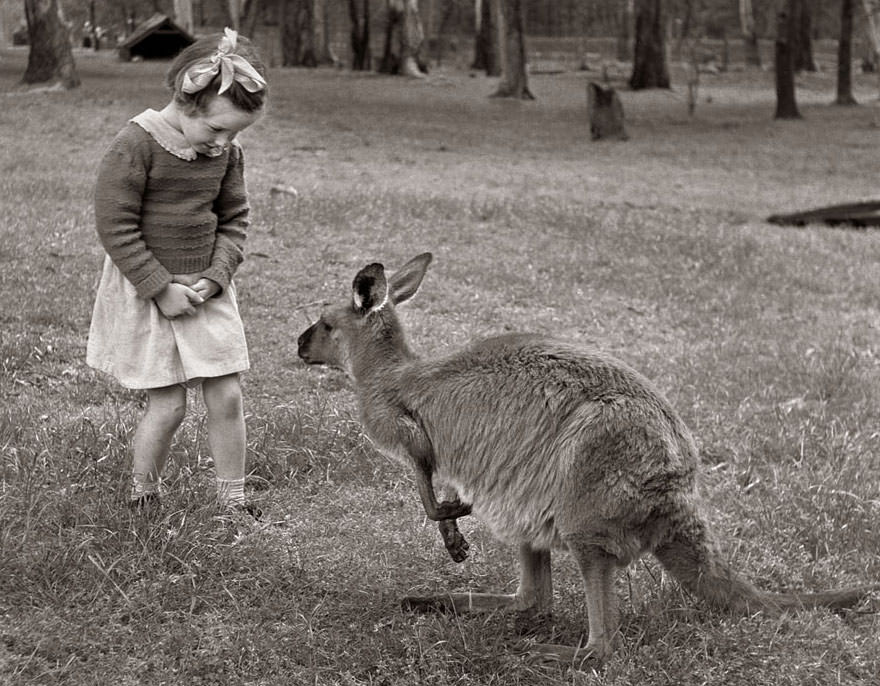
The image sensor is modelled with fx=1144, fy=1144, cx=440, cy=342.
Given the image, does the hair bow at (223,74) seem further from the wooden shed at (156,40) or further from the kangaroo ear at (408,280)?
the wooden shed at (156,40)

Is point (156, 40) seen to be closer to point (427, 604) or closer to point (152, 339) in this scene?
point (152, 339)

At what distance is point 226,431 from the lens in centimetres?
420

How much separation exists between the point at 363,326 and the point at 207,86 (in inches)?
38.3

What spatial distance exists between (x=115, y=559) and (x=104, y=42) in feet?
167

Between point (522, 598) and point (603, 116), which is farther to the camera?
point (603, 116)

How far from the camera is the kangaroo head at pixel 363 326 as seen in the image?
12.7 feet

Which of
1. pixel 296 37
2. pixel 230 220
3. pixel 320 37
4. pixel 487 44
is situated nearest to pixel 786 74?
pixel 487 44

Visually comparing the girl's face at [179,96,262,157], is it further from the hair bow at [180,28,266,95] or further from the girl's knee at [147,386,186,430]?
the girl's knee at [147,386,186,430]

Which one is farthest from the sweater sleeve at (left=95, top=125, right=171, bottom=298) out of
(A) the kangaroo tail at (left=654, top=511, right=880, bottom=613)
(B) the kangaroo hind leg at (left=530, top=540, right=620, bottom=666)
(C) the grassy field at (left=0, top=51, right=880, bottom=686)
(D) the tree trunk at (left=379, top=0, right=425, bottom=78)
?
(D) the tree trunk at (left=379, top=0, right=425, bottom=78)

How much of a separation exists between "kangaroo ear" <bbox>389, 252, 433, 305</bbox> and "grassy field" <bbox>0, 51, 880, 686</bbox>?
0.96 metres

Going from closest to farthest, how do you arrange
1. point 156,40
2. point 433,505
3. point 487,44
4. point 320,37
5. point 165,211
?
1. point 433,505
2. point 165,211
3. point 156,40
4. point 487,44
5. point 320,37

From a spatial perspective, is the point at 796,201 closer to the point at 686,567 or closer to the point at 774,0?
the point at 686,567

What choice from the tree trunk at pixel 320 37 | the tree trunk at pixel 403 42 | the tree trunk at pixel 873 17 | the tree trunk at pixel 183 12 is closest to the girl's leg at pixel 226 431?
the tree trunk at pixel 873 17

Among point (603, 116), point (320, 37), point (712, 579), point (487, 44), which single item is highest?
point (320, 37)
